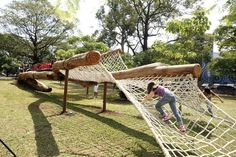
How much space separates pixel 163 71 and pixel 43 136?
288cm

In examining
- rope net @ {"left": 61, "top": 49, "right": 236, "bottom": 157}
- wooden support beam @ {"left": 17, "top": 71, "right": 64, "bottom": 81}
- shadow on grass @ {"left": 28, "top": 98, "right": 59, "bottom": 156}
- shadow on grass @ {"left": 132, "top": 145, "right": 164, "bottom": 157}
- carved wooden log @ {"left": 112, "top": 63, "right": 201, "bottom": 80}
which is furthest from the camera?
wooden support beam @ {"left": 17, "top": 71, "right": 64, "bottom": 81}

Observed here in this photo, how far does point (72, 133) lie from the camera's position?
6988 millimetres

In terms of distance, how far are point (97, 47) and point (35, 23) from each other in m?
15.4

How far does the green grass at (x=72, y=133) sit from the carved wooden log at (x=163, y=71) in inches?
51.0

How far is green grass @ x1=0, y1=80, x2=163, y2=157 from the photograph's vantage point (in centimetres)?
580

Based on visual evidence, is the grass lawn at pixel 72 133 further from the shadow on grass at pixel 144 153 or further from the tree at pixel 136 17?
the tree at pixel 136 17

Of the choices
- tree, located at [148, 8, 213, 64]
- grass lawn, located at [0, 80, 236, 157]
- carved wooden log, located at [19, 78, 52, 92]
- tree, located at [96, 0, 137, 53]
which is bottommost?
grass lawn, located at [0, 80, 236, 157]

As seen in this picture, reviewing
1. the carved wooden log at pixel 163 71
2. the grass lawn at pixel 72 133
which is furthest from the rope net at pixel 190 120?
the grass lawn at pixel 72 133

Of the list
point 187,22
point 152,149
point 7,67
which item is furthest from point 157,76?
point 7,67

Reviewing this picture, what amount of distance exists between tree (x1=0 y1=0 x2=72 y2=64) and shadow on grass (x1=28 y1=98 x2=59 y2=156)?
23298 millimetres

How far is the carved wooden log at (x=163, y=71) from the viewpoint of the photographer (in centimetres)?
630

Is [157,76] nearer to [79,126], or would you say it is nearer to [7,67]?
[79,126]

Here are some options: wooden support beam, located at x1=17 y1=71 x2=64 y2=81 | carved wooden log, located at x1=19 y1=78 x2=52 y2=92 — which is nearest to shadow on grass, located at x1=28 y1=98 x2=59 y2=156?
wooden support beam, located at x1=17 y1=71 x2=64 y2=81

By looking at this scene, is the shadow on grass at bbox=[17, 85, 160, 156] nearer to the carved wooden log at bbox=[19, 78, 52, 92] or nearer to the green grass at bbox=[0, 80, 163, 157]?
the green grass at bbox=[0, 80, 163, 157]
